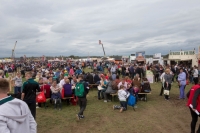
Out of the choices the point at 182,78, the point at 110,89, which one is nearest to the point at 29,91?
the point at 110,89

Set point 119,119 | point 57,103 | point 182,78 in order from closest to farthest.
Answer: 1. point 119,119
2. point 57,103
3. point 182,78

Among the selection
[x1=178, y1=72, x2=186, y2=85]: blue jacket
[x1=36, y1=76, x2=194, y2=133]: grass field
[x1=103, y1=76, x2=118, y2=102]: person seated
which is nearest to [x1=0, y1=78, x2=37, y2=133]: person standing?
[x1=36, y1=76, x2=194, y2=133]: grass field

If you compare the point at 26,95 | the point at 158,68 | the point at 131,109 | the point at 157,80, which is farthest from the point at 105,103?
the point at 158,68

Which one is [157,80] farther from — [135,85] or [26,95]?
[26,95]

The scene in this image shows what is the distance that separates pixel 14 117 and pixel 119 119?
5194 millimetres

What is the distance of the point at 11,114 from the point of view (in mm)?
1742

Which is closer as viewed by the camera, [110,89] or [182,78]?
[182,78]

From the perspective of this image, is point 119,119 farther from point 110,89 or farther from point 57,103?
point 57,103

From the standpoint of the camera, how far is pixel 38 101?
797 cm

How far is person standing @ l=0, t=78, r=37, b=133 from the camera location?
1.70 metres

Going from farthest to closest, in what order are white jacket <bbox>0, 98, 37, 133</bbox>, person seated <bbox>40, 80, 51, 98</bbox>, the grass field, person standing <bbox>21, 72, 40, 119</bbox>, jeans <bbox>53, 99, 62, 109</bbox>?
person seated <bbox>40, 80, 51, 98</bbox> → jeans <bbox>53, 99, 62, 109</bbox> → the grass field → person standing <bbox>21, 72, 40, 119</bbox> → white jacket <bbox>0, 98, 37, 133</bbox>

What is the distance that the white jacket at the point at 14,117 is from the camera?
5.57ft

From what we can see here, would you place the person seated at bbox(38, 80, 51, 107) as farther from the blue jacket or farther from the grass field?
the blue jacket

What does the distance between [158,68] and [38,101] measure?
1279 centimetres
